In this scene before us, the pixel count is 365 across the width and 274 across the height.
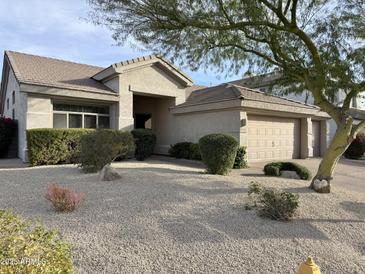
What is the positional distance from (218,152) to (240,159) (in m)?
3.46

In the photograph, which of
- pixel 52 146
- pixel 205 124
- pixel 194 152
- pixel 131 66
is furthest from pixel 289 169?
pixel 131 66

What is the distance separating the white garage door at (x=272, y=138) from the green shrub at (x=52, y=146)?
26.6ft

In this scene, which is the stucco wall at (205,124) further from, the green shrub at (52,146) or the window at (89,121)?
the green shrub at (52,146)

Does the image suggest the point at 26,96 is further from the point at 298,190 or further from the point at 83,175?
the point at 298,190

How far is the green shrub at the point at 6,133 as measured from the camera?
46.5 ft

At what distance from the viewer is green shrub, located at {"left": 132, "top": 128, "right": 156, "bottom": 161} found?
13.6 metres

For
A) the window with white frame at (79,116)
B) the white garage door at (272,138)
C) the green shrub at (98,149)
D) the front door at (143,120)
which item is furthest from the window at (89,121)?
the white garage door at (272,138)

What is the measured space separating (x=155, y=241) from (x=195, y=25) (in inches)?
230

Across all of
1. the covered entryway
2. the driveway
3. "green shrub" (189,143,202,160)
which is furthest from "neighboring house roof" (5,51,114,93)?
the covered entryway

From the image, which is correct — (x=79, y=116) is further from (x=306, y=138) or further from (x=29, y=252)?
(x=306, y=138)

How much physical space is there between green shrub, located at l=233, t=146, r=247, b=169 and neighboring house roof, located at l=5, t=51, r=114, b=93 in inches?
311

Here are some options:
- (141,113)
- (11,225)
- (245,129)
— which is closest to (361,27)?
(245,129)

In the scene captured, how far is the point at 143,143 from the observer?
13.7 m

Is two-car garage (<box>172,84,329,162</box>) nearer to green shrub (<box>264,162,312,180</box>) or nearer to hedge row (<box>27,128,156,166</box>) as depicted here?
green shrub (<box>264,162,312,180</box>)
